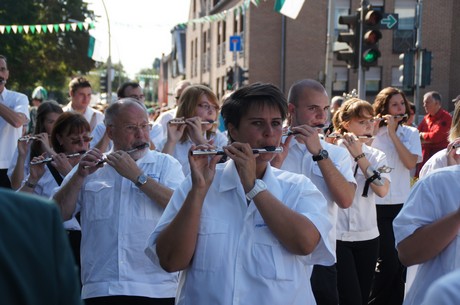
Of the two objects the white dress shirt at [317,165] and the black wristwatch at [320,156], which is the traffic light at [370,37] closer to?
the white dress shirt at [317,165]

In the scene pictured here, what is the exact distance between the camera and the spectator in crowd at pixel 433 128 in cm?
1180

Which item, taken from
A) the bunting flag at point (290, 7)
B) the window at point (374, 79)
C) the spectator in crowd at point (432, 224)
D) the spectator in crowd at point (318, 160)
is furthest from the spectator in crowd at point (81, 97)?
the window at point (374, 79)

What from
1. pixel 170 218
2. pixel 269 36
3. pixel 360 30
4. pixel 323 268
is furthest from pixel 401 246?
pixel 269 36

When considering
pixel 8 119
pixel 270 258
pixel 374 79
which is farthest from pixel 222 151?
pixel 374 79

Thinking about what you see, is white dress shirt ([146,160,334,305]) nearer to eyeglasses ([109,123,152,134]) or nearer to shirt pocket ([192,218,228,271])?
shirt pocket ([192,218,228,271])

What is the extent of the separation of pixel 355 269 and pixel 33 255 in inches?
180

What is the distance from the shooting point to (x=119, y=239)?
4273 millimetres

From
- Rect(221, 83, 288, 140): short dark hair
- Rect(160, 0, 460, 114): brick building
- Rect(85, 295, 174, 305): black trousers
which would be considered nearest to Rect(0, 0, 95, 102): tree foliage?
Rect(160, 0, 460, 114): brick building

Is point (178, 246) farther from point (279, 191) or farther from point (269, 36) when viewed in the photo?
point (269, 36)

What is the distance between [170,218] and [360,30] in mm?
9350

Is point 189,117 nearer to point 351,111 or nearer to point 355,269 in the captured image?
point 351,111

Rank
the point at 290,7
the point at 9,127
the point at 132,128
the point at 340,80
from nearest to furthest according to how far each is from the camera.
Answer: the point at 132,128, the point at 9,127, the point at 290,7, the point at 340,80

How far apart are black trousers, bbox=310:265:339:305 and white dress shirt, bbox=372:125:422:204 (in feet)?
7.60

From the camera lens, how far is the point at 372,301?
22.5 ft
